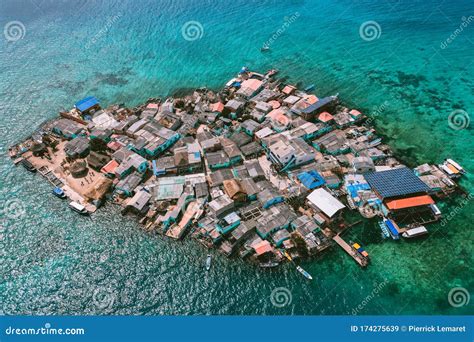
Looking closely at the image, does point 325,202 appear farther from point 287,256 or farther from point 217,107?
point 217,107

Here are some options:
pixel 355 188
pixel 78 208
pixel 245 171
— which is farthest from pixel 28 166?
pixel 355 188

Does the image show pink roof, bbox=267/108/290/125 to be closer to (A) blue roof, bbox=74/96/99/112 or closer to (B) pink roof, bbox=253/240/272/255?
(B) pink roof, bbox=253/240/272/255

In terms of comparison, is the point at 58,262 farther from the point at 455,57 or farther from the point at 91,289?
the point at 455,57

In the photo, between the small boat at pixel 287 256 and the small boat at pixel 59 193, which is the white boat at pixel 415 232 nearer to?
the small boat at pixel 287 256

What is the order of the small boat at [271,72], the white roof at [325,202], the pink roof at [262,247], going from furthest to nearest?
the small boat at [271,72]
the white roof at [325,202]
the pink roof at [262,247]

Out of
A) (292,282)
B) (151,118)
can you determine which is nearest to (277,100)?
(151,118)

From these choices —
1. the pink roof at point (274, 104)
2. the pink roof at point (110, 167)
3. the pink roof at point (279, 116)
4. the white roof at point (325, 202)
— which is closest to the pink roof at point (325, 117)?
the pink roof at point (279, 116)
